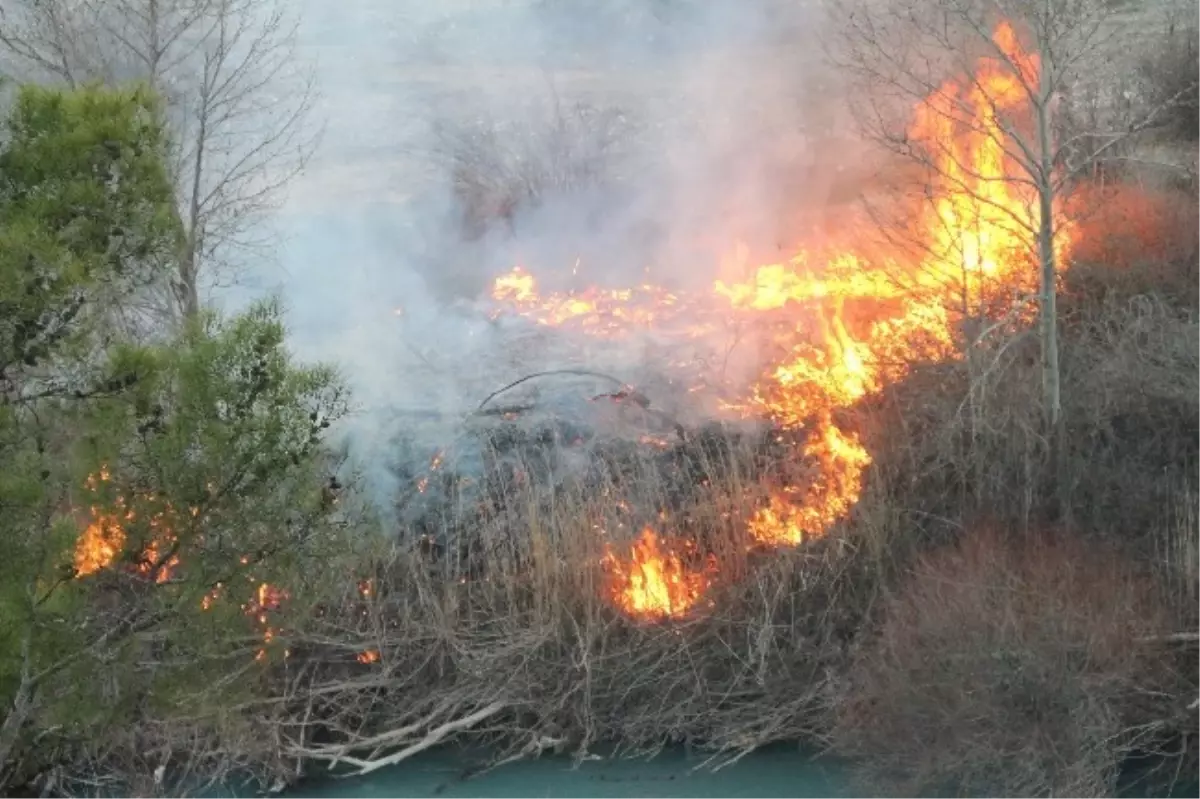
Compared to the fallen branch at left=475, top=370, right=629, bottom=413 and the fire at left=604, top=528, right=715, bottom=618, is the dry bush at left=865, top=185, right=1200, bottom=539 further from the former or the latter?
the fallen branch at left=475, top=370, right=629, bottom=413

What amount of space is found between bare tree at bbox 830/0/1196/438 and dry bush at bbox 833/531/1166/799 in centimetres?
197

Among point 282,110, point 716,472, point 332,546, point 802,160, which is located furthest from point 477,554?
point 802,160

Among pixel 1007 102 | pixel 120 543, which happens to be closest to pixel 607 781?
pixel 120 543

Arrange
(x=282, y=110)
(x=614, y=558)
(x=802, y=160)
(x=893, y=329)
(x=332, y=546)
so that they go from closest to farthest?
(x=332, y=546) < (x=614, y=558) < (x=893, y=329) < (x=282, y=110) < (x=802, y=160)

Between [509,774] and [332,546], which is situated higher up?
[332,546]

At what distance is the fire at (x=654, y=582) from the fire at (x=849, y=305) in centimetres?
1

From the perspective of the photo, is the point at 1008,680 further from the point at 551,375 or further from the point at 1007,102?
the point at 1007,102

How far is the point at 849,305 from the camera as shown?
49.2 feet

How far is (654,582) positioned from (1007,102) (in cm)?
681

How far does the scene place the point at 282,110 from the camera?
1683 centimetres

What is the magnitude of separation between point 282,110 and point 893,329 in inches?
310

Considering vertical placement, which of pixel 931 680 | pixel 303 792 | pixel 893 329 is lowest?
pixel 303 792

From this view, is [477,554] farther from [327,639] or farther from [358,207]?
[358,207]

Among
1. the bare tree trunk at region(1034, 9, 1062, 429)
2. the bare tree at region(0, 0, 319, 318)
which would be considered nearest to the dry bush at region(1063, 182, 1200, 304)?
the bare tree trunk at region(1034, 9, 1062, 429)
